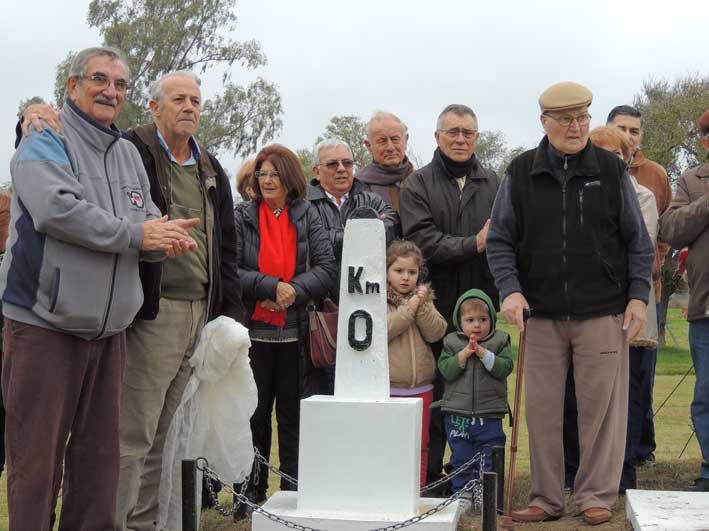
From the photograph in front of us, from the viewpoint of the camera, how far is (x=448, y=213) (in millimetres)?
7043

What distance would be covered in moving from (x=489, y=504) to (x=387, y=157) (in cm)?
337

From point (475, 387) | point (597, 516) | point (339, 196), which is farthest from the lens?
point (339, 196)

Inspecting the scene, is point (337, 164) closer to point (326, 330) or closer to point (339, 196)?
point (339, 196)

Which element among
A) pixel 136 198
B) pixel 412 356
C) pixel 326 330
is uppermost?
pixel 136 198

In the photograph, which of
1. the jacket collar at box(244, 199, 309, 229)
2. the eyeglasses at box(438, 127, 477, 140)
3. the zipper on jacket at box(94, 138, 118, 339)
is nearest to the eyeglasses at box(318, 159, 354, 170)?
the jacket collar at box(244, 199, 309, 229)

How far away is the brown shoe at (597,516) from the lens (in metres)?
5.82

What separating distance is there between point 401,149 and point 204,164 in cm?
201

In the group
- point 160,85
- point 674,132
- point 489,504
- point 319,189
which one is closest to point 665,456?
point 319,189

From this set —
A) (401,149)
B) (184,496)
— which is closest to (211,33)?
(401,149)

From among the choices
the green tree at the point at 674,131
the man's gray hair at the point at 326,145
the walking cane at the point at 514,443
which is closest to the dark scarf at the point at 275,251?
the man's gray hair at the point at 326,145

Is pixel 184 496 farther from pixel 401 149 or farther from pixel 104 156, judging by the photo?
pixel 401 149

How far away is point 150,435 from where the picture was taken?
18.2 ft

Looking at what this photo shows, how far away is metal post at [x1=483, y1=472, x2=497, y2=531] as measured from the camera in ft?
15.7

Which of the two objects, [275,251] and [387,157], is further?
[387,157]
